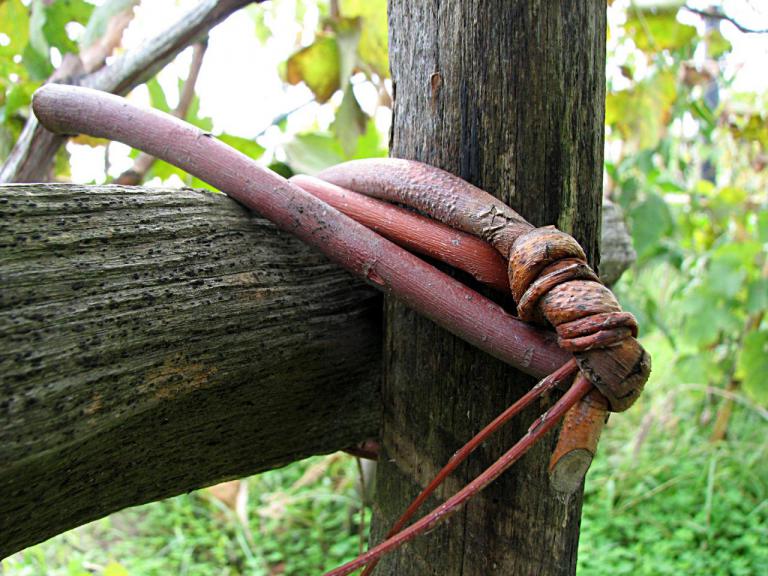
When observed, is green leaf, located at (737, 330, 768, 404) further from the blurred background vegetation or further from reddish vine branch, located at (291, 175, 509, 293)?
reddish vine branch, located at (291, 175, 509, 293)

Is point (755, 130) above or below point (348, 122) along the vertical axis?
above

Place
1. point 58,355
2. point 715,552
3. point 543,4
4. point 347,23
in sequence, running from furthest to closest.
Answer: point 715,552 → point 347,23 → point 543,4 → point 58,355

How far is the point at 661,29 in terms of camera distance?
165 cm

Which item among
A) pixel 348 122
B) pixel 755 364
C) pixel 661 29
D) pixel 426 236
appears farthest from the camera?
pixel 755 364

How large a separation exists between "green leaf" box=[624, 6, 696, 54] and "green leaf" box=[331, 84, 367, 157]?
2.63 feet

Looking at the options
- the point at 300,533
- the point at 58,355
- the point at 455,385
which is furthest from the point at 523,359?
the point at 300,533

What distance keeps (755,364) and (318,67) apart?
1608 mm

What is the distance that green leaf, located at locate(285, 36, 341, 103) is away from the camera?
1.22 meters

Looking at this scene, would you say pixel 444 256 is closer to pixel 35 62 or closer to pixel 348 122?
pixel 348 122

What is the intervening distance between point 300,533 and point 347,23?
1.69 metres

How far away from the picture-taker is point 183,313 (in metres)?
0.51

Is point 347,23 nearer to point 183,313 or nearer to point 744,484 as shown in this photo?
point 183,313

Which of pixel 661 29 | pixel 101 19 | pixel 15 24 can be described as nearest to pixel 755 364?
pixel 661 29

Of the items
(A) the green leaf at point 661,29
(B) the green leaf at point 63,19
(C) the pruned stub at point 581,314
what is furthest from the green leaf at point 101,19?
(A) the green leaf at point 661,29
